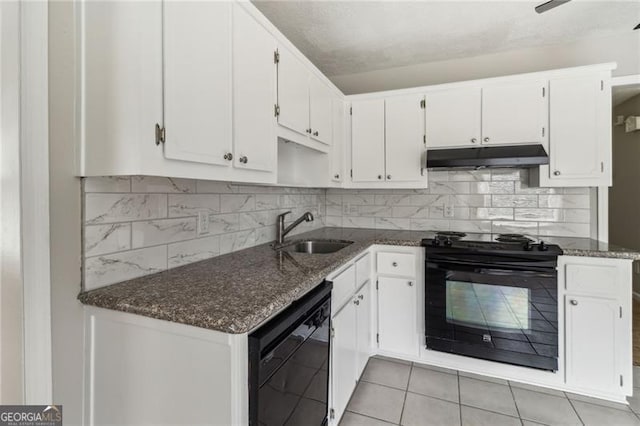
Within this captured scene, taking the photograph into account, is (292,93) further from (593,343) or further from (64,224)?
(593,343)

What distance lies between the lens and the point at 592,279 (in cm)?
199

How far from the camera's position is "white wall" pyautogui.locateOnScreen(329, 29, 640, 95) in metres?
2.51

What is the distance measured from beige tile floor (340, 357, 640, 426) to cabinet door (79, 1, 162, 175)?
70.7 inches

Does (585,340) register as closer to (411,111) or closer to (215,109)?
(411,111)

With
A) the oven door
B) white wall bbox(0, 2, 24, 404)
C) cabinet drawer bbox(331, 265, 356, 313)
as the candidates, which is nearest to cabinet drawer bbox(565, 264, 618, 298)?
the oven door

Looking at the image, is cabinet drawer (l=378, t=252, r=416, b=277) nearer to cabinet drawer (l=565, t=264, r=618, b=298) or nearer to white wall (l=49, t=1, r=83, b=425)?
cabinet drawer (l=565, t=264, r=618, b=298)

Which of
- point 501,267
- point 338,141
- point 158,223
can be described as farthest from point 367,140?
point 158,223

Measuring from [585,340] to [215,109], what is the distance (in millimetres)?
2599

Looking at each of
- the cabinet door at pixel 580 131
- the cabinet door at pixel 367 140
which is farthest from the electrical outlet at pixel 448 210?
the cabinet door at pixel 580 131

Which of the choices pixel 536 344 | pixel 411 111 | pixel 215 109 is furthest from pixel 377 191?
pixel 215 109

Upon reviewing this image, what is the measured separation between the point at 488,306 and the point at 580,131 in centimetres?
147

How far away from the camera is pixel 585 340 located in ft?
6.63

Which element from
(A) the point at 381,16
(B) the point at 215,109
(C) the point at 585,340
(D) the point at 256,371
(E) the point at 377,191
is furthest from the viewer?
(E) the point at 377,191

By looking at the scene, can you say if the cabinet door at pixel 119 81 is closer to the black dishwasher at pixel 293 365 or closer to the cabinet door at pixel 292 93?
the black dishwasher at pixel 293 365
